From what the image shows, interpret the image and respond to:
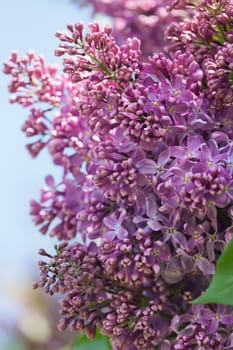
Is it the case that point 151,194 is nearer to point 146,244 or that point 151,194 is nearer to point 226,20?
point 146,244

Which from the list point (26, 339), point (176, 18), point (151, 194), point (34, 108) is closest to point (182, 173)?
point (151, 194)

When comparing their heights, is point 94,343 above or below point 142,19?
below

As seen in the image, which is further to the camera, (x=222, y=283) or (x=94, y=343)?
(x=94, y=343)

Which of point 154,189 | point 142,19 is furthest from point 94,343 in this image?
point 142,19

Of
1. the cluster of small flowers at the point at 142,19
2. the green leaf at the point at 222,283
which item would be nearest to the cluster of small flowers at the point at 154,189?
the green leaf at the point at 222,283

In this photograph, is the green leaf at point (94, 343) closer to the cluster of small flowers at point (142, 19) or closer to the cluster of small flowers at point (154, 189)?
the cluster of small flowers at point (154, 189)

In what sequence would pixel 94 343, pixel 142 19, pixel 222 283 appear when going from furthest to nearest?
pixel 142 19, pixel 94 343, pixel 222 283

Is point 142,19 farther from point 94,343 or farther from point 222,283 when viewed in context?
point 222,283
